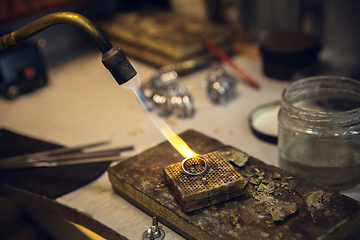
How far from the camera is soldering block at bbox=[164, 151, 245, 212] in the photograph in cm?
62

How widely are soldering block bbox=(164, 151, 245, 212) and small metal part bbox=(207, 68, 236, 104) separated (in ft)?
1.76

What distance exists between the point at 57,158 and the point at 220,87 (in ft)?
1.84

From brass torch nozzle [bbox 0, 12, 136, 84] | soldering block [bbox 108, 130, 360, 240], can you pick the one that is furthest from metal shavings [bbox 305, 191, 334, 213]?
brass torch nozzle [bbox 0, 12, 136, 84]

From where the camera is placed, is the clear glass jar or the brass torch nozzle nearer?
the brass torch nozzle

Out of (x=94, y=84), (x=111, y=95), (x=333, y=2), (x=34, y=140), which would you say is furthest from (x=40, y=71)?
(x=333, y=2)

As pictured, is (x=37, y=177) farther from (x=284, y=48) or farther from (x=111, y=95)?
(x=284, y=48)

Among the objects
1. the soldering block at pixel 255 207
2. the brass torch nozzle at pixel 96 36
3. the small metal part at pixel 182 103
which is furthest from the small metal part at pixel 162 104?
the brass torch nozzle at pixel 96 36

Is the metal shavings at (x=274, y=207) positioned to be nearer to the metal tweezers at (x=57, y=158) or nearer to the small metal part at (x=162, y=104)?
the metal tweezers at (x=57, y=158)

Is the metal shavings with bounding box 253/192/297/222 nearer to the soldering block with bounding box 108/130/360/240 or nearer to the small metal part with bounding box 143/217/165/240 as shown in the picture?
the soldering block with bounding box 108/130/360/240

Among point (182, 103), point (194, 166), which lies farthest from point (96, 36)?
point (182, 103)

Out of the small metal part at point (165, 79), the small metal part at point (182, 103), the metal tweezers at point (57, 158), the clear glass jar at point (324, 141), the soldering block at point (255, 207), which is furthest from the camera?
the small metal part at point (165, 79)

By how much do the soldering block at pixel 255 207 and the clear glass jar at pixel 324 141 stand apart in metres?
0.08

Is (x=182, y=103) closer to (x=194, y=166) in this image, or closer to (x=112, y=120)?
(x=112, y=120)

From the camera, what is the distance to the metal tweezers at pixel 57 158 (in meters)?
0.93
